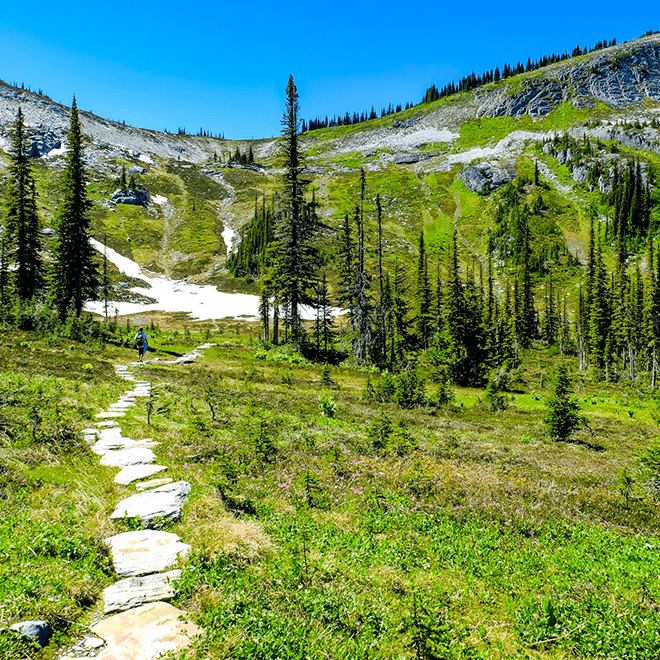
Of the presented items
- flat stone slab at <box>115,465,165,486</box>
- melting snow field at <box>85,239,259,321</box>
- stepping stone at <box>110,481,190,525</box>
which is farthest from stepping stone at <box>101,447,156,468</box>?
melting snow field at <box>85,239,259,321</box>

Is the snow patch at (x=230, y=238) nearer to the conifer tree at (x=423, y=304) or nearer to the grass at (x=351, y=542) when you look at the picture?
the conifer tree at (x=423, y=304)

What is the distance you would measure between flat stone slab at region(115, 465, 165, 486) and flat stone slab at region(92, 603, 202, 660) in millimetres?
3185

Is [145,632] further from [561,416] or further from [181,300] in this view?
[181,300]

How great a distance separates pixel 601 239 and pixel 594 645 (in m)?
155

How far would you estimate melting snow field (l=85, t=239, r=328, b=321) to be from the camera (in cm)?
8212

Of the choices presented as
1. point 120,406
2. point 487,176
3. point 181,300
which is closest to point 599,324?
point 120,406

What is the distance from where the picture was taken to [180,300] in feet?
298

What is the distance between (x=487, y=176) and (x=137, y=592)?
180 meters

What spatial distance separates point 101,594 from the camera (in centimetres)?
368

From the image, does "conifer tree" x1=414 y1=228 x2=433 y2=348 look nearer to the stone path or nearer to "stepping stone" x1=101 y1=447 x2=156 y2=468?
"stepping stone" x1=101 y1=447 x2=156 y2=468

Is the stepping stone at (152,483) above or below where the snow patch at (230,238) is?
below

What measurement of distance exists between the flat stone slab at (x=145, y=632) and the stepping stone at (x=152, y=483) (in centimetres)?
298

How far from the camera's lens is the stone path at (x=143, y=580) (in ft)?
10.1

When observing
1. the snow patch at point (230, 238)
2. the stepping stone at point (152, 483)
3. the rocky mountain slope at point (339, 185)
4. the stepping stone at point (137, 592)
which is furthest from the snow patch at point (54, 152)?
the stepping stone at point (137, 592)
